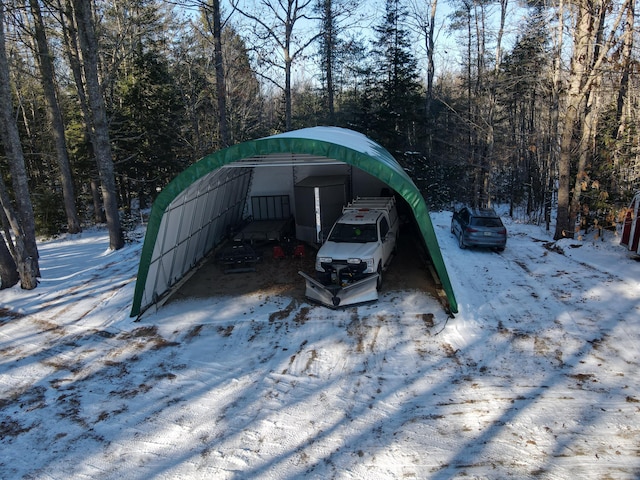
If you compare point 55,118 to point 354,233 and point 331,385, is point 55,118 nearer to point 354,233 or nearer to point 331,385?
point 354,233

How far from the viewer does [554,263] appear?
533 inches

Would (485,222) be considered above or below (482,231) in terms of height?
above

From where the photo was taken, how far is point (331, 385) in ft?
23.6

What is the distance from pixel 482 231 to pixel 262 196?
9370 mm

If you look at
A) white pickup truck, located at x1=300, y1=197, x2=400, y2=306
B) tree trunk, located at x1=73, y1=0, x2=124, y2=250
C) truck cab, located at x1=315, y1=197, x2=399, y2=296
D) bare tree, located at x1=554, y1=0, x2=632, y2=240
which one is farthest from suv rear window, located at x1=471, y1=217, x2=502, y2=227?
tree trunk, located at x1=73, y1=0, x2=124, y2=250

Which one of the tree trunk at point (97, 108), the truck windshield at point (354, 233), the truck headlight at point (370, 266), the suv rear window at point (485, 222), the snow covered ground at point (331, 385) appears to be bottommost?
the snow covered ground at point (331, 385)

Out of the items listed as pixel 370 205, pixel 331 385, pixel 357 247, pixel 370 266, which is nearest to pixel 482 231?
pixel 370 205

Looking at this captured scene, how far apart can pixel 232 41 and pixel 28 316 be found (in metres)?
28.5

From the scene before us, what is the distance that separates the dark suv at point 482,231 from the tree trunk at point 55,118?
60.1ft

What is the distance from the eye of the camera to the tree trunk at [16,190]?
11.9 meters

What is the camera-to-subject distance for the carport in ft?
30.9

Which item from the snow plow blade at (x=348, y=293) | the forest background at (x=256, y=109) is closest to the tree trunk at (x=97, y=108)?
the forest background at (x=256, y=109)

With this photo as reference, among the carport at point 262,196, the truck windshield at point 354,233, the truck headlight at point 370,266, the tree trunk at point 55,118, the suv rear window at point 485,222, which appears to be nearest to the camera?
the carport at point 262,196

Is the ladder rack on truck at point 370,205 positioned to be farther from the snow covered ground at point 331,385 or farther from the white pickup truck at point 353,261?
the snow covered ground at point 331,385
